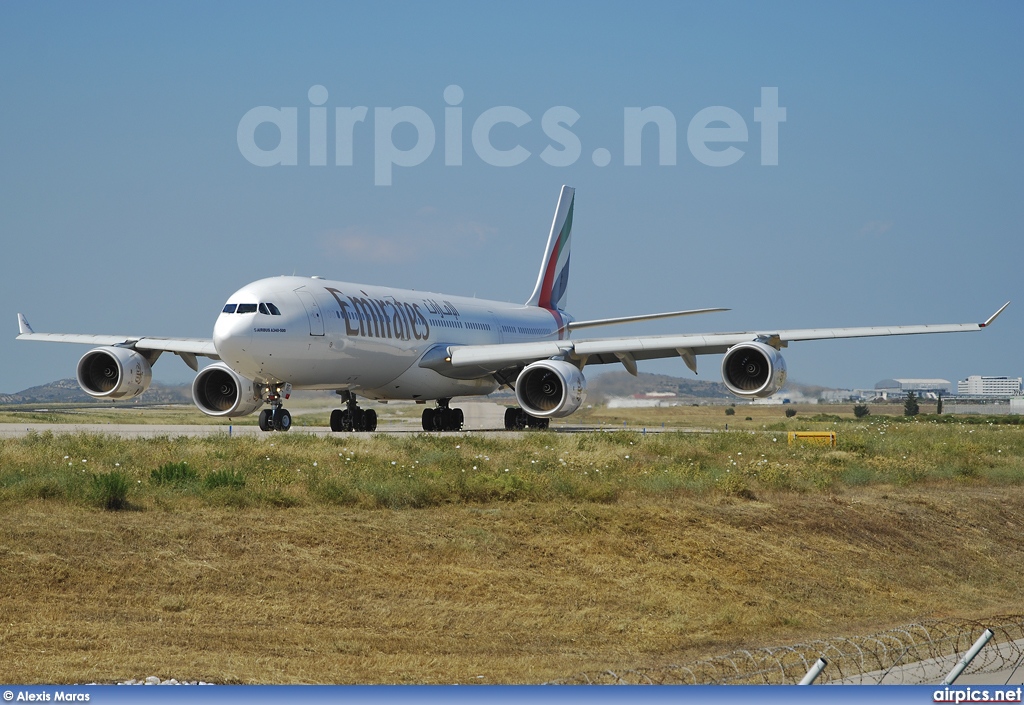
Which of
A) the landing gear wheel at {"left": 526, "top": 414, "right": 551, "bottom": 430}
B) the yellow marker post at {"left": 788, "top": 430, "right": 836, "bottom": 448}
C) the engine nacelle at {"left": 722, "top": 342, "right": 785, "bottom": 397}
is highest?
the engine nacelle at {"left": 722, "top": 342, "right": 785, "bottom": 397}

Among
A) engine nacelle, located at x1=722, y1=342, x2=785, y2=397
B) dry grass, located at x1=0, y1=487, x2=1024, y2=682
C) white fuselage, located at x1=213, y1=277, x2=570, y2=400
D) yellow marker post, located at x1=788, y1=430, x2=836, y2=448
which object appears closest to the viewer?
dry grass, located at x1=0, y1=487, x2=1024, y2=682

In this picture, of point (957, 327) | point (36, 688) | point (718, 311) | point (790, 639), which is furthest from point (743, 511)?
point (718, 311)

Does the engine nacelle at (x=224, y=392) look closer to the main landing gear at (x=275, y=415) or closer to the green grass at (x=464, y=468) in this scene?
the main landing gear at (x=275, y=415)

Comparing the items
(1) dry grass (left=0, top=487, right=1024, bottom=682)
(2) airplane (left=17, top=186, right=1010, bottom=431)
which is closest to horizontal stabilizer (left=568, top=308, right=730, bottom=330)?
(2) airplane (left=17, top=186, right=1010, bottom=431)

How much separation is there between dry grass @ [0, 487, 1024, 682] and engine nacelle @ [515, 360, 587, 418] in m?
11.1

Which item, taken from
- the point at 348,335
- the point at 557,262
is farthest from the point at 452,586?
the point at 557,262

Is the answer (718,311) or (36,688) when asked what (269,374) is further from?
(36,688)

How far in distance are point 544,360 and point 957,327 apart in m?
11.1

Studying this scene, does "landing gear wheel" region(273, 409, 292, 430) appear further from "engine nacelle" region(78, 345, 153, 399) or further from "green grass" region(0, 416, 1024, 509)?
"engine nacelle" region(78, 345, 153, 399)

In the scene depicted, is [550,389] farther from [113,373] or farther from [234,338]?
[113,373]

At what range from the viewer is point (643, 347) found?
107ft

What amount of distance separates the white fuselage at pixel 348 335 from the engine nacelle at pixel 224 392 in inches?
74.5

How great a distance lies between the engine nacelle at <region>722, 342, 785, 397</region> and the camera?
2920 cm

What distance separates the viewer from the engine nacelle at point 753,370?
95.8 feet
